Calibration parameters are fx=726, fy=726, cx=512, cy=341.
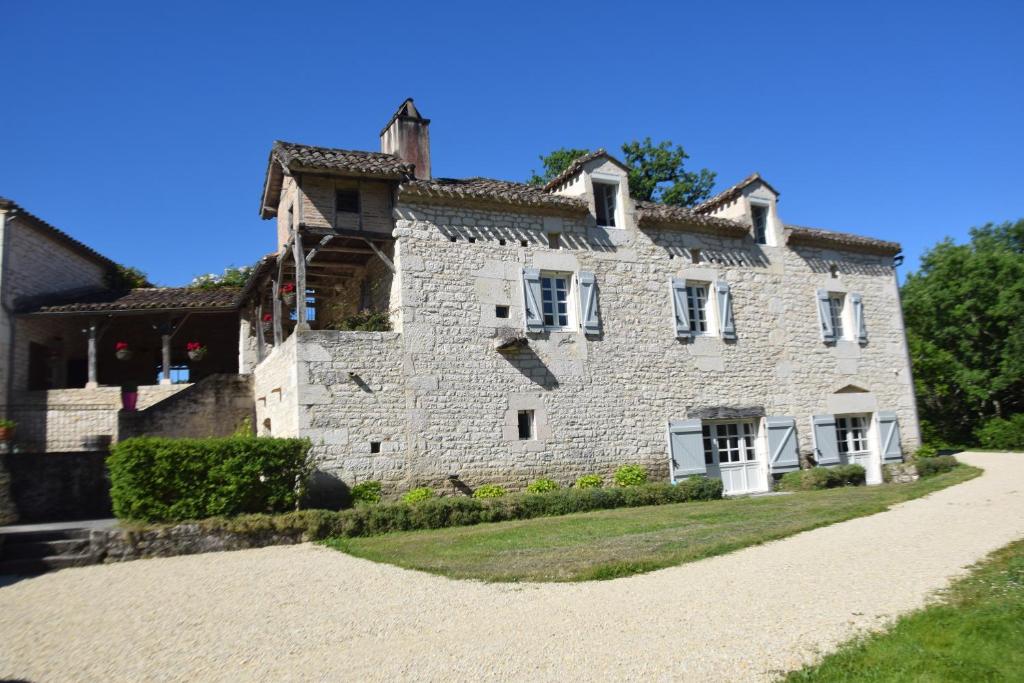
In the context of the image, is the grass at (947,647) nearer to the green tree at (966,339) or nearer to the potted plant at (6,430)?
the potted plant at (6,430)

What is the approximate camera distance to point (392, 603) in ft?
21.0

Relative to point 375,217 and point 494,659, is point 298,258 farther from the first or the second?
point 494,659

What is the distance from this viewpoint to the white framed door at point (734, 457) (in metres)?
15.6

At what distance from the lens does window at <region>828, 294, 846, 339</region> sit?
1819cm

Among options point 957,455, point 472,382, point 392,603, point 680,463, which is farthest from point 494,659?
point 957,455

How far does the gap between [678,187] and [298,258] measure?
62.4 feet

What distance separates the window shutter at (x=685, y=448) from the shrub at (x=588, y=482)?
1.80 meters

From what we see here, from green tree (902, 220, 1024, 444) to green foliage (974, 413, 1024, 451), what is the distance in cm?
144

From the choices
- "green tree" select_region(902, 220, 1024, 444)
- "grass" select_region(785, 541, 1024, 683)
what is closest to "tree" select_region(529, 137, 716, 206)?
"green tree" select_region(902, 220, 1024, 444)

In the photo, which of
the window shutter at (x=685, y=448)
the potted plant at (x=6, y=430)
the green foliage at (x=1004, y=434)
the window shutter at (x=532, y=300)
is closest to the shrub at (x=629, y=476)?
the window shutter at (x=685, y=448)

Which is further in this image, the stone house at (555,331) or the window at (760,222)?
the window at (760,222)

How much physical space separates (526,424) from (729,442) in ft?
16.6

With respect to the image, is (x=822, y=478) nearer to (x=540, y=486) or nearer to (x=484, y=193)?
(x=540, y=486)

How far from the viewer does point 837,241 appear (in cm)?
1809
